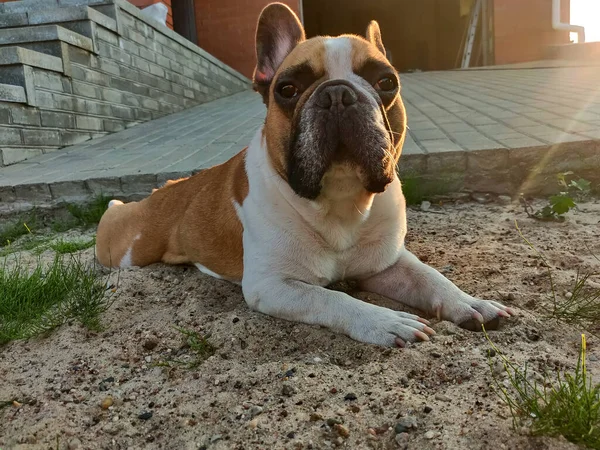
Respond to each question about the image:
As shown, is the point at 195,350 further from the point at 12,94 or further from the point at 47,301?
the point at 12,94

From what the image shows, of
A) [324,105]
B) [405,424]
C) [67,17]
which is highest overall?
[67,17]

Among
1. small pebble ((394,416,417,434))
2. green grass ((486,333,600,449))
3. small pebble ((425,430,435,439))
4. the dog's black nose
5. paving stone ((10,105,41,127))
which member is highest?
the dog's black nose

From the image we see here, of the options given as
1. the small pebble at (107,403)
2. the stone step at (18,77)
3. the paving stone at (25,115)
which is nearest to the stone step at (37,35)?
the stone step at (18,77)

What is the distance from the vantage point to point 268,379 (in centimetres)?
177

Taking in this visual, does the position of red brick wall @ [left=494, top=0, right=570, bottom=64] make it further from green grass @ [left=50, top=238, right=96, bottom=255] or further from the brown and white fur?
green grass @ [left=50, top=238, right=96, bottom=255]

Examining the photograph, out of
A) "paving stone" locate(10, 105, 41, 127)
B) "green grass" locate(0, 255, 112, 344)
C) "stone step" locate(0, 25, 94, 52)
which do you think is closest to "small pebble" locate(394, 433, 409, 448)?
"green grass" locate(0, 255, 112, 344)

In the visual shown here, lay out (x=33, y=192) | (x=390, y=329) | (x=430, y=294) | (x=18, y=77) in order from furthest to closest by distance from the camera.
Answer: (x=18, y=77) < (x=33, y=192) < (x=430, y=294) < (x=390, y=329)

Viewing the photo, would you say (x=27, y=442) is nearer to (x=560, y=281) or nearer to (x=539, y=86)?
(x=560, y=281)

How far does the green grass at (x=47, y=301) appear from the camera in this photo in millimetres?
2299

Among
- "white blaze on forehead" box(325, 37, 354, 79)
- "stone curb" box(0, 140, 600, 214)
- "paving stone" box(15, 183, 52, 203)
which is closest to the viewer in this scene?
"white blaze on forehead" box(325, 37, 354, 79)

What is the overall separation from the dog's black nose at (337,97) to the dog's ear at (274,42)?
73cm

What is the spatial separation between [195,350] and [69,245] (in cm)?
216

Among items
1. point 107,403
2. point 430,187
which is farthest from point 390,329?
point 430,187

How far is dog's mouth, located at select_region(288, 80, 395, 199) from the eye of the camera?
7.04 feet
